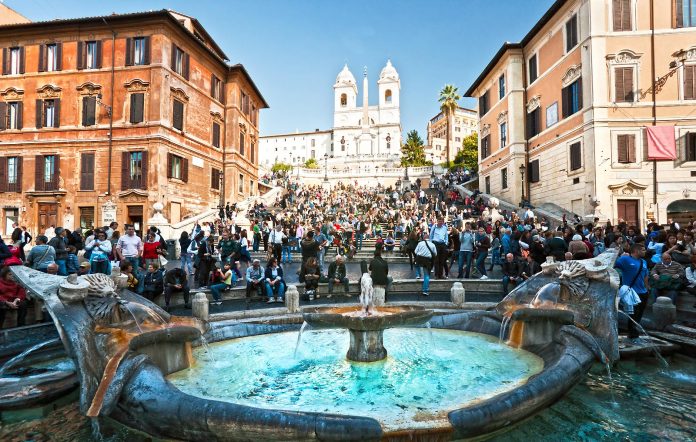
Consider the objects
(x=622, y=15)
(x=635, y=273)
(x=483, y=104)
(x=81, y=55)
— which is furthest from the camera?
(x=483, y=104)

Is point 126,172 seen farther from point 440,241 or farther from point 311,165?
point 311,165

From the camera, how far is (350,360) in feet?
20.5

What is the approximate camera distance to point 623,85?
19781 millimetres

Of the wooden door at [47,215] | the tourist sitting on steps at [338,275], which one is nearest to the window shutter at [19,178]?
the wooden door at [47,215]

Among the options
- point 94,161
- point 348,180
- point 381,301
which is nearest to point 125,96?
point 94,161

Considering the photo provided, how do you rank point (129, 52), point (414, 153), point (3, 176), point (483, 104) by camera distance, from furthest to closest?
point (414, 153)
point (483, 104)
point (3, 176)
point (129, 52)

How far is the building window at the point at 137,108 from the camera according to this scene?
993 inches

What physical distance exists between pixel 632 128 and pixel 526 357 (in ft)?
60.6

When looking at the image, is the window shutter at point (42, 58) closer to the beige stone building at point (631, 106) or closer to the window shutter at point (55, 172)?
the window shutter at point (55, 172)

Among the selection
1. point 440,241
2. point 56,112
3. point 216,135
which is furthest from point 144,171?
point 440,241

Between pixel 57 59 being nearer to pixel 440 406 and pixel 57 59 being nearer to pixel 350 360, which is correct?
pixel 350 360

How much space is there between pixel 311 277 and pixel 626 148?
17.4 metres

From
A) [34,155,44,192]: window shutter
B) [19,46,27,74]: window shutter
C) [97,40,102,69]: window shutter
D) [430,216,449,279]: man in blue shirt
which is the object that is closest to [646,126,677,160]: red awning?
[430,216,449,279]: man in blue shirt

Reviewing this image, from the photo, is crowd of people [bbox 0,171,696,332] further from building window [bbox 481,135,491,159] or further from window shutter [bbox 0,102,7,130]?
window shutter [bbox 0,102,7,130]
